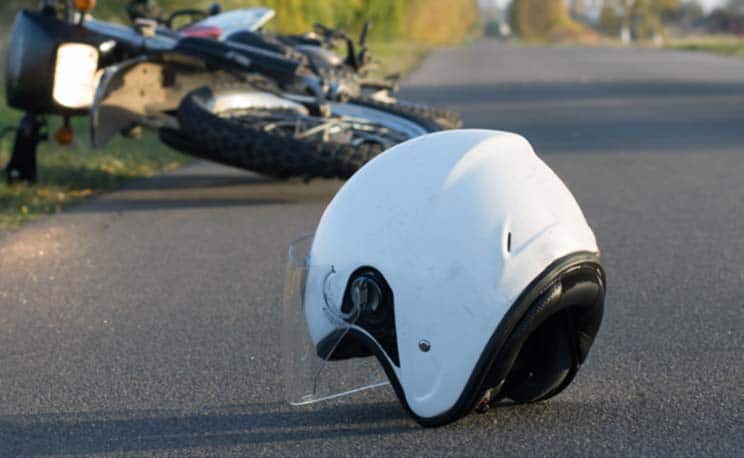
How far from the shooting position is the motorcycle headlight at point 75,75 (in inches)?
327

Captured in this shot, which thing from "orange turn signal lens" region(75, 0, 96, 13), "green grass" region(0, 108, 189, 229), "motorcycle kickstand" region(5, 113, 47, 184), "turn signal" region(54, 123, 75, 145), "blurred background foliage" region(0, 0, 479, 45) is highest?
"orange turn signal lens" region(75, 0, 96, 13)

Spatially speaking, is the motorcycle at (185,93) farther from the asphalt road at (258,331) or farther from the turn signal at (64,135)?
the asphalt road at (258,331)

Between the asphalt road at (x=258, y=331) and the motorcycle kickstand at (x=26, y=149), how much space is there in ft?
2.14

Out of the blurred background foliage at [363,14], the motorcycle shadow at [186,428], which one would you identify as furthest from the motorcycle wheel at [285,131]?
the blurred background foliage at [363,14]

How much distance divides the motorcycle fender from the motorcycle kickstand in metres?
0.70

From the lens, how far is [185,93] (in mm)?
8773

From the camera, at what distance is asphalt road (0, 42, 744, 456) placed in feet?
12.3

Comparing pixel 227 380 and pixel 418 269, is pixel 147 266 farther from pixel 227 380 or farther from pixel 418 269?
pixel 418 269

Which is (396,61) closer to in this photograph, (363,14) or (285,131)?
(363,14)

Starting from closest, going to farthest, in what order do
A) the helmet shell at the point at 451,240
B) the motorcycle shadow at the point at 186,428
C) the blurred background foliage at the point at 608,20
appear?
the helmet shell at the point at 451,240 → the motorcycle shadow at the point at 186,428 → the blurred background foliage at the point at 608,20

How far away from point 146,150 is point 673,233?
573 cm

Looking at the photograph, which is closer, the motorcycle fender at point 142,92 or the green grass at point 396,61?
the motorcycle fender at point 142,92

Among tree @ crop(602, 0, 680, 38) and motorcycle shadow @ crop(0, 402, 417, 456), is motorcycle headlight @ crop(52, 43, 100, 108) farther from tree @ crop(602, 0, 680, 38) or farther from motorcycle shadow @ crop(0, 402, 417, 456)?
tree @ crop(602, 0, 680, 38)

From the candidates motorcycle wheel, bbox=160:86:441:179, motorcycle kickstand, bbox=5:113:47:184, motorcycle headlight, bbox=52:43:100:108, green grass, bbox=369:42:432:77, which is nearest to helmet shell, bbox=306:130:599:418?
motorcycle wheel, bbox=160:86:441:179
